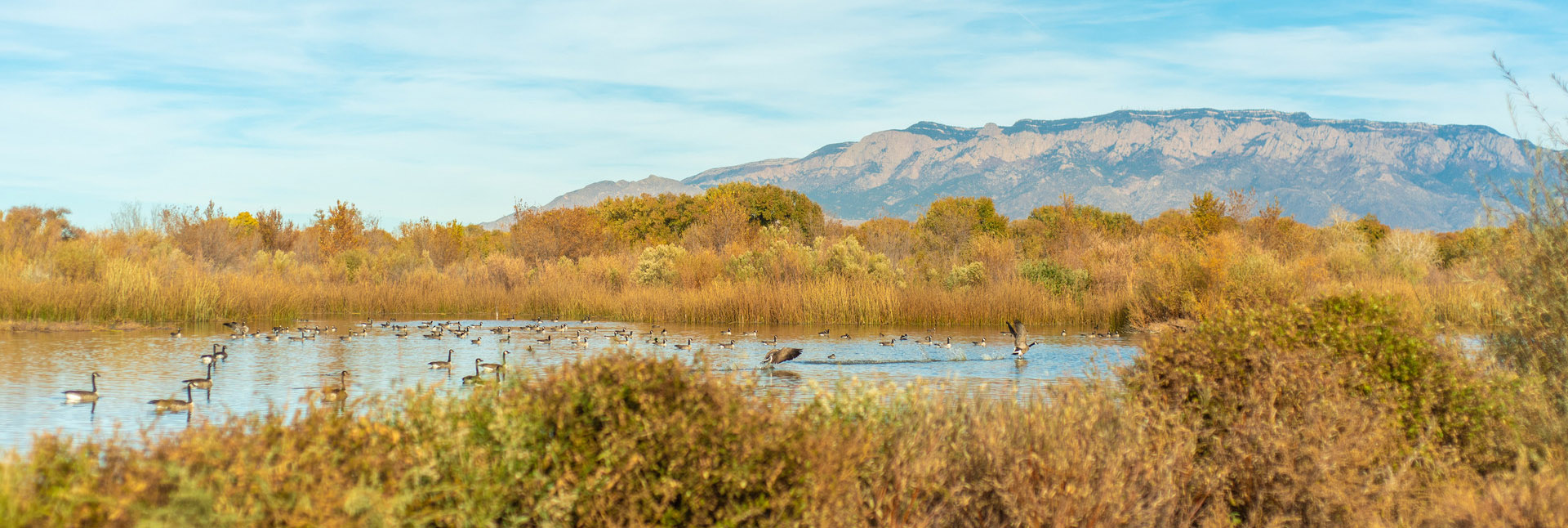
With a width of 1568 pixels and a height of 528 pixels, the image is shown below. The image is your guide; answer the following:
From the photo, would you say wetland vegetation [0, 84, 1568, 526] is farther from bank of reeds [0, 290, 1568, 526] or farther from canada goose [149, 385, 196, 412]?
canada goose [149, 385, 196, 412]

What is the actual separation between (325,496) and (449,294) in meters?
27.2

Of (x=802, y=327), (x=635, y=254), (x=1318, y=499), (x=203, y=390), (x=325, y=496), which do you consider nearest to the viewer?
(x=325, y=496)

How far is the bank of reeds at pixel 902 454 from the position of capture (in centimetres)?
384

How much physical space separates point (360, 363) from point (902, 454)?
39.3 ft

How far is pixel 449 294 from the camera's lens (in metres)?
29.6

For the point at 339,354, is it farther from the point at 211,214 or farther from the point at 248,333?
the point at 211,214

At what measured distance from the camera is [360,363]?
14.8 m

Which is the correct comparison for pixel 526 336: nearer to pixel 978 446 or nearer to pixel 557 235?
pixel 978 446

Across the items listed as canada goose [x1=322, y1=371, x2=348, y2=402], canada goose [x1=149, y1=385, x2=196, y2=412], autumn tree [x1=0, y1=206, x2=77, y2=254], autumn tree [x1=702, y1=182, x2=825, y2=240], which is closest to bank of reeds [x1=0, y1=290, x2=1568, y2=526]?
canada goose [x1=322, y1=371, x2=348, y2=402]

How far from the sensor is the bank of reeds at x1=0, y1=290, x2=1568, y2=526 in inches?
151

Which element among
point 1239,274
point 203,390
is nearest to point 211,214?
point 203,390

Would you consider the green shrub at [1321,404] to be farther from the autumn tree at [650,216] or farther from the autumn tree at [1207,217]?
the autumn tree at [650,216]

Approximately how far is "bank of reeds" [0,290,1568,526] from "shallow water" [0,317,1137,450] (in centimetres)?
116

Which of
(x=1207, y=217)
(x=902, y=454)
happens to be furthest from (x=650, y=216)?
(x=902, y=454)
